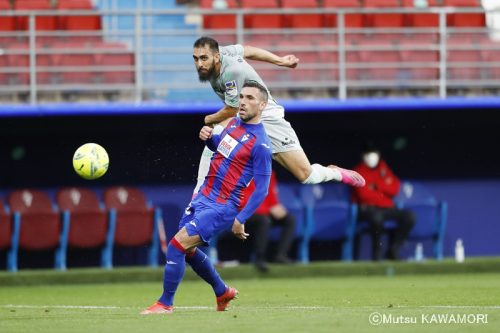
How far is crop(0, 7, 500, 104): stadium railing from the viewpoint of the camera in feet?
54.1

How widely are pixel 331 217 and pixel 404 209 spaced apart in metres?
1.11

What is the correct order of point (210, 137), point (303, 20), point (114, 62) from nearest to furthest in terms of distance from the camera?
point (210, 137), point (114, 62), point (303, 20)

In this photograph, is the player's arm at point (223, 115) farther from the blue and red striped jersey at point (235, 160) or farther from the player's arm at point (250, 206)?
the player's arm at point (250, 206)

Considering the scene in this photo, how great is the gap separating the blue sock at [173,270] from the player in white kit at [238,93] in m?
0.81

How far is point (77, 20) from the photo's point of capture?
1795 cm

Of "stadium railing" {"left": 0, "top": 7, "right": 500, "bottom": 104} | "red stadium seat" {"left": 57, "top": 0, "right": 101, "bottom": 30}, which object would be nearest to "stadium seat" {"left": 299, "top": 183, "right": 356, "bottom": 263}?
"stadium railing" {"left": 0, "top": 7, "right": 500, "bottom": 104}

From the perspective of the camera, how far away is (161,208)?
720 inches

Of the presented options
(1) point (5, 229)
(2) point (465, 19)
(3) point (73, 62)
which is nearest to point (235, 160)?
(3) point (73, 62)

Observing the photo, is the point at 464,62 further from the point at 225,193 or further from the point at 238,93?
the point at 225,193

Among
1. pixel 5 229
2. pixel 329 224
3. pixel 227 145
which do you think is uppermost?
pixel 227 145

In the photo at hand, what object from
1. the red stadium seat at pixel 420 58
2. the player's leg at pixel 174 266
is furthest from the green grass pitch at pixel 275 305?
the red stadium seat at pixel 420 58

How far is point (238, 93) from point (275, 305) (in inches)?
77.8

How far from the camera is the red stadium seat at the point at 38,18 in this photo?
59.0 ft

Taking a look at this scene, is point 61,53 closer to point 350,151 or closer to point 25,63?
point 25,63
